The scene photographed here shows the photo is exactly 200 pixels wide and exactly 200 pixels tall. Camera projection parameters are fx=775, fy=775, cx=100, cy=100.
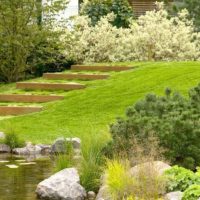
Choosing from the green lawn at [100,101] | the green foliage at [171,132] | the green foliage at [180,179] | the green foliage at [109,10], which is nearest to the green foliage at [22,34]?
the green lawn at [100,101]

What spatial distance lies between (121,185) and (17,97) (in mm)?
13582

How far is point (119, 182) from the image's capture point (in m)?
9.55

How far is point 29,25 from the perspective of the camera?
26891 mm

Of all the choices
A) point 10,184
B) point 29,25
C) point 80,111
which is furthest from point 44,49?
point 10,184

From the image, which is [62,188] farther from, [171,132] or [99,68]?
[99,68]

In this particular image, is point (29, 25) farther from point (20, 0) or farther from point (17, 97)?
point (17, 97)

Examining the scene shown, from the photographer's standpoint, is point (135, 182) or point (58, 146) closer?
point (135, 182)

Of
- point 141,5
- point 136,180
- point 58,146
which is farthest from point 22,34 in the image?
point 136,180

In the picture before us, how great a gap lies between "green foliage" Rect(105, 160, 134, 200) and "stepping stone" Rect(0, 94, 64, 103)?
12267 millimetres

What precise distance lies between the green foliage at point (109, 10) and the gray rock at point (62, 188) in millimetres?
20260

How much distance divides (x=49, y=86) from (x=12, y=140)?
7.75m

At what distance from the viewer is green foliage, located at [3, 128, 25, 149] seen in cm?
1612

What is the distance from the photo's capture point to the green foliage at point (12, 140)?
16125 mm

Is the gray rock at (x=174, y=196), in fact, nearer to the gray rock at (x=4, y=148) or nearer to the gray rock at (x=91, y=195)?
the gray rock at (x=91, y=195)
